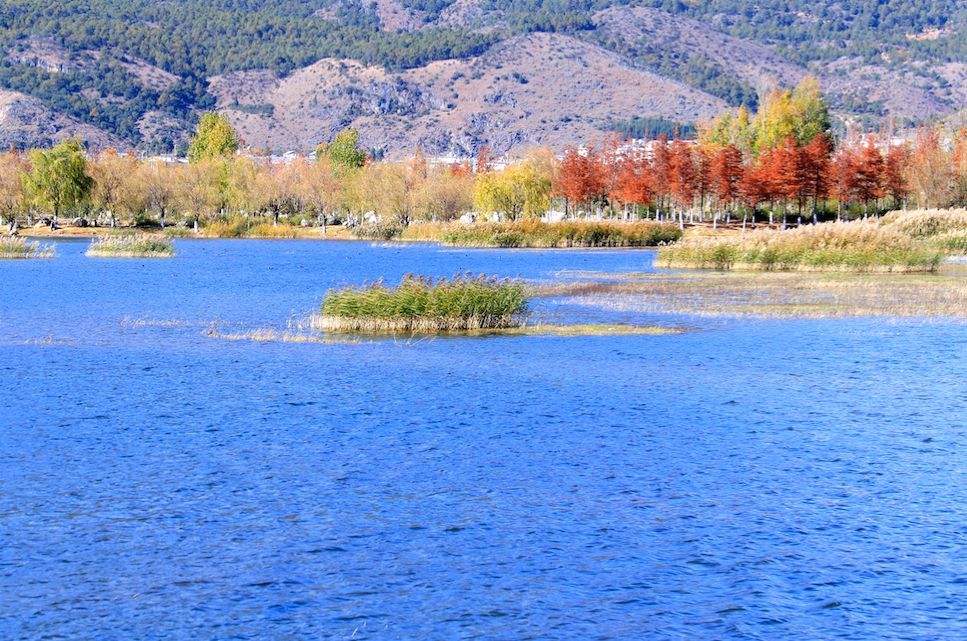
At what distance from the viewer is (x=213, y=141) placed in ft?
621

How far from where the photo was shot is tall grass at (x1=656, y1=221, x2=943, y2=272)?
6681 cm

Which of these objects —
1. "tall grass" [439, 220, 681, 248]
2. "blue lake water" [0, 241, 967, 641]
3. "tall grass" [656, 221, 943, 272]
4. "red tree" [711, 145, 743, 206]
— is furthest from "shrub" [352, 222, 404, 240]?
"blue lake water" [0, 241, 967, 641]

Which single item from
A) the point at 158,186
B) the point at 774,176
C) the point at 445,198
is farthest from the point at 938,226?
the point at 158,186

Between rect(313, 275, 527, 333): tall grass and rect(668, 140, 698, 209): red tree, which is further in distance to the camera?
rect(668, 140, 698, 209): red tree

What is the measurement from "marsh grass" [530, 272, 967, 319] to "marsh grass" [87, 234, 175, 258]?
121 feet

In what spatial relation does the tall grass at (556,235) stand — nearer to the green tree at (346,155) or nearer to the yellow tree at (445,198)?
the yellow tree at (445,198)

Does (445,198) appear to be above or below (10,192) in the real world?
below

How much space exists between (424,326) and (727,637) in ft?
91.2

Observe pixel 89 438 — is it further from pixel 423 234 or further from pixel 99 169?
pixel 99 169

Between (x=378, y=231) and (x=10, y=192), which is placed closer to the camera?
(x=10, y=192)

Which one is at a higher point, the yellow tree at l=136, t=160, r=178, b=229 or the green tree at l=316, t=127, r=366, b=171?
the green tree at l=316, t=127, r=366, b=171

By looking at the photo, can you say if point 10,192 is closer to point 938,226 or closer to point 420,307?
point 938,226

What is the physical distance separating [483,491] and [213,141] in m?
177

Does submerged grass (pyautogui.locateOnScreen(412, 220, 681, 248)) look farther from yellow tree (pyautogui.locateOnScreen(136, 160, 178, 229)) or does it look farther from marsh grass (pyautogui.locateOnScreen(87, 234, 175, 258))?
yellow tree (pyautogui.locateOnScreen(136, 160, 178, 229))
